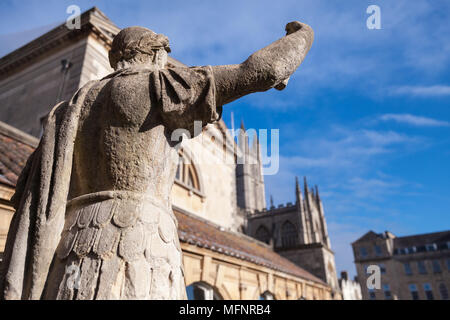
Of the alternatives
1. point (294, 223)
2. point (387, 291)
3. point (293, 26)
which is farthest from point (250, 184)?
point (293, 26)

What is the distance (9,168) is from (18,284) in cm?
495

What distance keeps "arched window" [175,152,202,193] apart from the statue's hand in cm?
1061

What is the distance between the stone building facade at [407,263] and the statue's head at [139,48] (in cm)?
4751

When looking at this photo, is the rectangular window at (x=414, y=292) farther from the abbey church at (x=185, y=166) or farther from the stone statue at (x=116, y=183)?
the stone statue at (x=116, y=183)

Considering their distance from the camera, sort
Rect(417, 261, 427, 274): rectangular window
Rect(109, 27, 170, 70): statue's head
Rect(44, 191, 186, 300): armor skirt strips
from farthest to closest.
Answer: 1. Rect(417, 261, 427, 274): rectangular window
2. Rect(109, 27, 170, 70): statue's head
3. Rect(44, 191, 186, 300): armor skirt strips

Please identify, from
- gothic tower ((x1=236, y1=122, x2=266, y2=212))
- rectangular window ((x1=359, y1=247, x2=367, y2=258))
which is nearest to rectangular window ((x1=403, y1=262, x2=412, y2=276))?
rectangular window ((x1=359, y1=247, x2=367, y2=258))

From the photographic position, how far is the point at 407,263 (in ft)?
156

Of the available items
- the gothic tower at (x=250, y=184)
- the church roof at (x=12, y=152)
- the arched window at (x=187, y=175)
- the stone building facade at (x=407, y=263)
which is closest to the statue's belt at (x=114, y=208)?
the church roof at (x=12, y=152)

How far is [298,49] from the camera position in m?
1.86

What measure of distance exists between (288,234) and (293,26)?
53343mm

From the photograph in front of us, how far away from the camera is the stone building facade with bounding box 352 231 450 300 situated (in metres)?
45.1

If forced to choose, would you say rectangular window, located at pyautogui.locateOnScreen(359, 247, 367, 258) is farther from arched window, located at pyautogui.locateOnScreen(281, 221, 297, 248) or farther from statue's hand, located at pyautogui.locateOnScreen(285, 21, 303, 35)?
statue's hand, located at pyautogui.locateOnScreen(285, 21, 303, 35)

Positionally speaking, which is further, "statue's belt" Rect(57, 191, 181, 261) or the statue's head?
the statue's head
